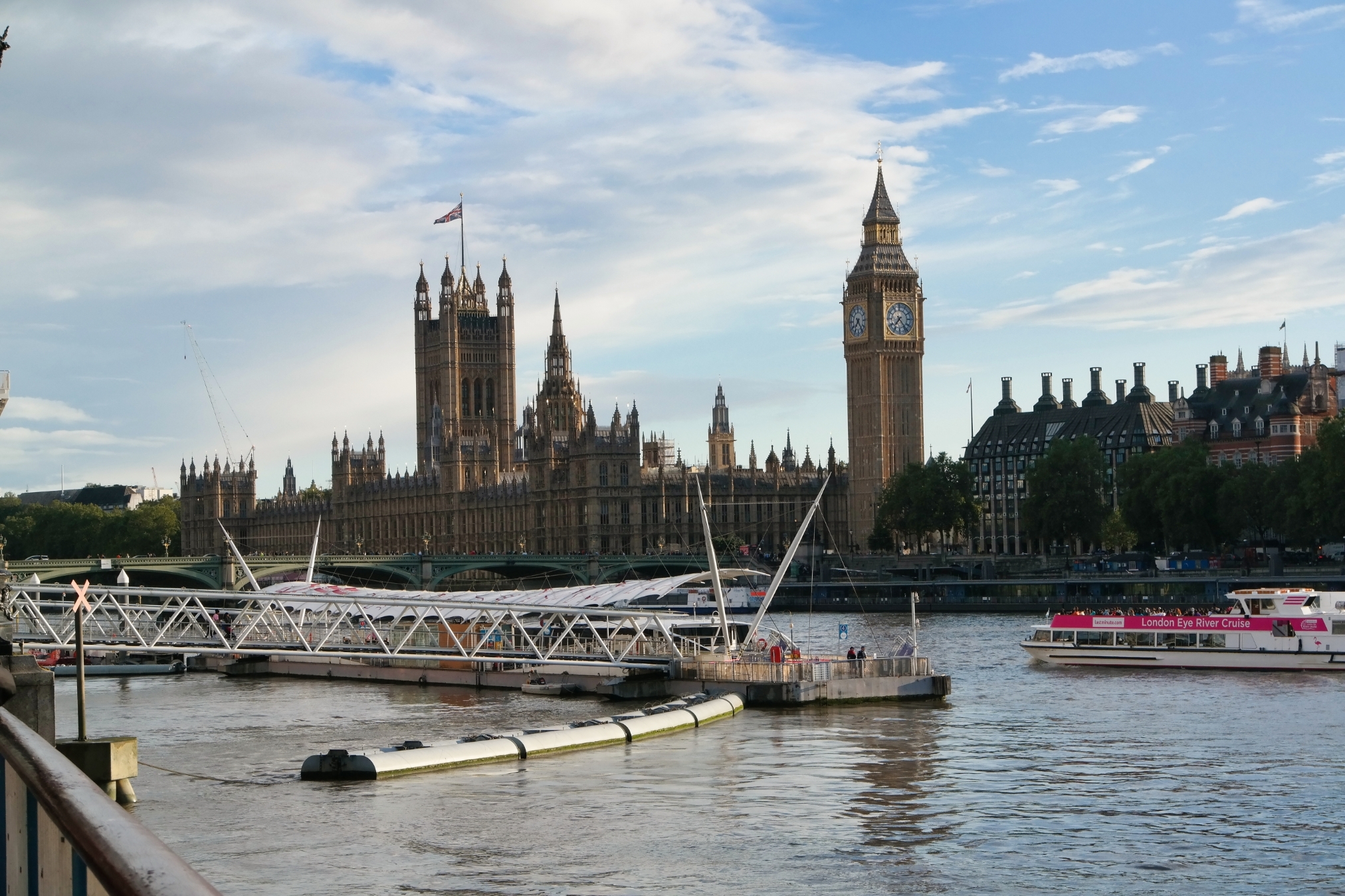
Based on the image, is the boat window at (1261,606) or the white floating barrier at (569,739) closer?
the white floating barrier at (569,739)

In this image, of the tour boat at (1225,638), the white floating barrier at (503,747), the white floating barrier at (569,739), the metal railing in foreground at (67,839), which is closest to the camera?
the metal railing in foreground at (67,839)

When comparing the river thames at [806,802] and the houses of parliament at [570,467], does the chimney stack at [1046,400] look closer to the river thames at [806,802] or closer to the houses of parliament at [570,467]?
the houses of parliament at [570,467]

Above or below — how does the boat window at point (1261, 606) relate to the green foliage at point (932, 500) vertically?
below

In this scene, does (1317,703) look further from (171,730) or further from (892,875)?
(171,730)

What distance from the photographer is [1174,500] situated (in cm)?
10762

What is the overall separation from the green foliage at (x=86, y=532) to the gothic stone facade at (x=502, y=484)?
720 cm

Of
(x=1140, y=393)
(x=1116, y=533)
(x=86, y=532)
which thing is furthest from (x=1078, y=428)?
(x=86, y=532)

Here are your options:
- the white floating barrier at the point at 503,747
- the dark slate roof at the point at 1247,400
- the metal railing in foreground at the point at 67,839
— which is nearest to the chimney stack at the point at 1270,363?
the dark slate roof at the point at 1247,400

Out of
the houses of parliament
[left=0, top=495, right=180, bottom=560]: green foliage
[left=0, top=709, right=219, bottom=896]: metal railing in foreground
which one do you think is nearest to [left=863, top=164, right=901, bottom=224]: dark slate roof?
the houses of parliament

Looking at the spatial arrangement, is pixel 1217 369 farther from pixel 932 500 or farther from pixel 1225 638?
pixel 1225 638

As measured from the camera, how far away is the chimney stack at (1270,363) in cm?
13225

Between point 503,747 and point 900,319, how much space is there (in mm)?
120124

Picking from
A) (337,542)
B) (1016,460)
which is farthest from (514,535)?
(1016,460)

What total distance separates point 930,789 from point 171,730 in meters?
22.9
